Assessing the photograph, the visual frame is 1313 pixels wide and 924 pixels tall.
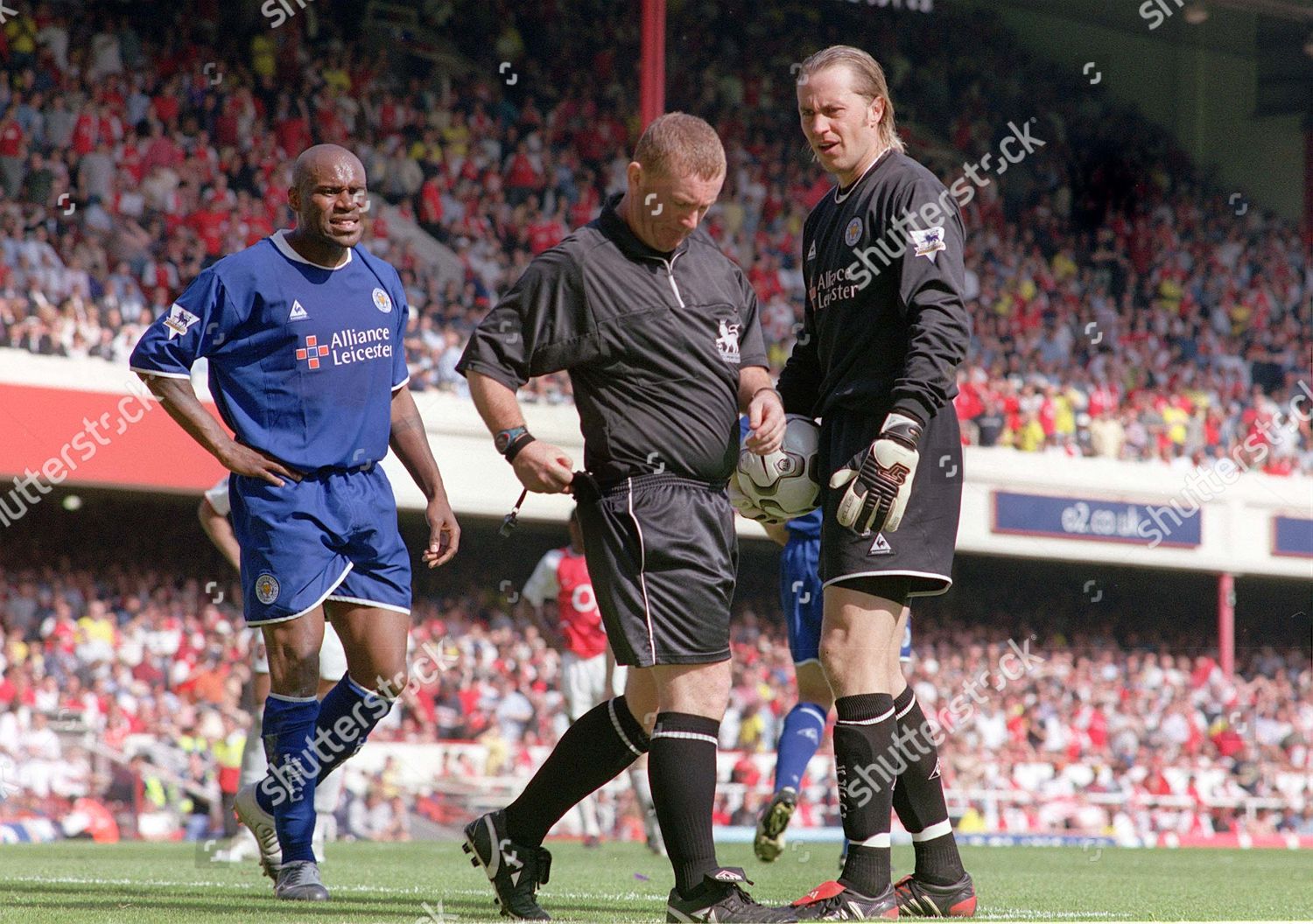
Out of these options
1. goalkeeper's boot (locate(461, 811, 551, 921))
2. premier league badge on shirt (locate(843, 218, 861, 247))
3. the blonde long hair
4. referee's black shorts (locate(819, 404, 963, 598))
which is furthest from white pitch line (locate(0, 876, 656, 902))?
the blonde long hair

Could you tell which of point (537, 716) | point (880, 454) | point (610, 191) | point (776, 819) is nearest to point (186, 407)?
point (880, 454)

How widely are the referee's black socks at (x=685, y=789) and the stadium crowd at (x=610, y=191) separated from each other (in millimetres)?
12731

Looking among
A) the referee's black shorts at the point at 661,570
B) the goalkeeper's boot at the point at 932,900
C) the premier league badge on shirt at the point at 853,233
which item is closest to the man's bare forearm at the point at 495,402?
the referee's black shorts at the point at 661,570

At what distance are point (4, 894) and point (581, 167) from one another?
1784 cm

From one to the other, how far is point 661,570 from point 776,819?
3825mm

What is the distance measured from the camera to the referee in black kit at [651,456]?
4.27 metres

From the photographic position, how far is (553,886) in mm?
6895

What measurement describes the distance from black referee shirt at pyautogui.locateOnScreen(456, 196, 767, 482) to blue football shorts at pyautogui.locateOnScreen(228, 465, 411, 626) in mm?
1259

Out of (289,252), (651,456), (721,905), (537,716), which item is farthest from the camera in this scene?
(537,716)

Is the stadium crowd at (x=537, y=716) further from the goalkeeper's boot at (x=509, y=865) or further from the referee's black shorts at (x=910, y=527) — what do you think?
the referee's black shorts at (x=910, y=527)

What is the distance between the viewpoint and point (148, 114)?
18.6 m

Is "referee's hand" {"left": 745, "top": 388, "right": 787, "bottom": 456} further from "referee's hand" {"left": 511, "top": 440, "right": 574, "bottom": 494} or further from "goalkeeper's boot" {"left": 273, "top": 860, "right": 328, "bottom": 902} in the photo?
"goalkeeper's boot" {"left": 273, "top": 860, "right": 328, "bottom": 902}

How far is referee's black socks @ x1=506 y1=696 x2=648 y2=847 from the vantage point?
Result: 463 cm

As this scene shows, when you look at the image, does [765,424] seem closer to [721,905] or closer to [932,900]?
[721,905]
